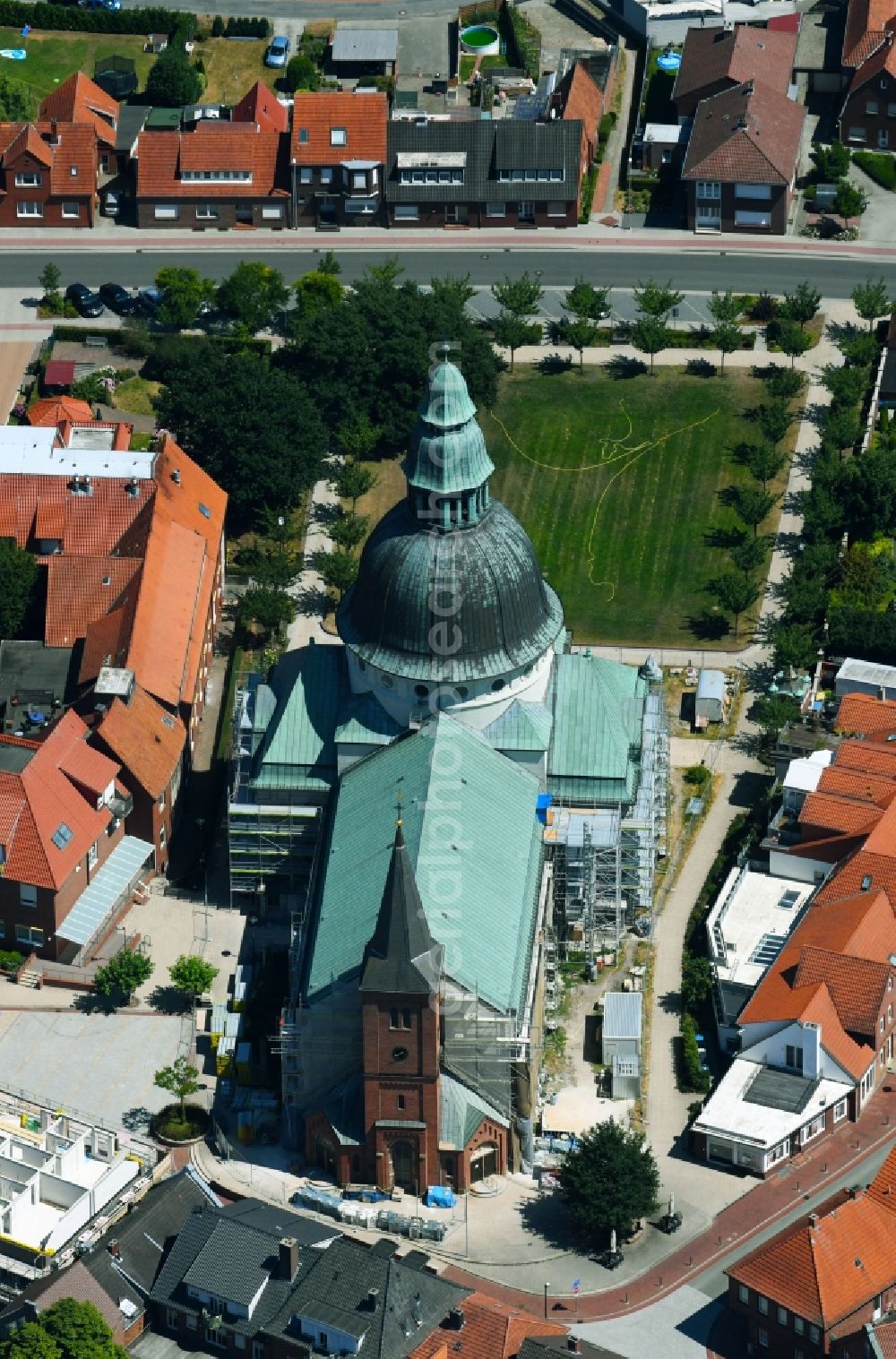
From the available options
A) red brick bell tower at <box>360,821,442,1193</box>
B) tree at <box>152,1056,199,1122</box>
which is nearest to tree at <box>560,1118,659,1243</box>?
red brick bell tower at <box>360,821,442,1193</box>

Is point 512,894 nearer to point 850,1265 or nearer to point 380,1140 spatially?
point 380,1140

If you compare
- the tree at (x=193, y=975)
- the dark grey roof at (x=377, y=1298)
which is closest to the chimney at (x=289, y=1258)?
the dark grey roof at (x=377, y=1298)

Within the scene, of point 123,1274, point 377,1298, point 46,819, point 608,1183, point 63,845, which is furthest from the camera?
point 63,845

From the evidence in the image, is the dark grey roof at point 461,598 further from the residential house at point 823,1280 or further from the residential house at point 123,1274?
the residential house at point 823,1280

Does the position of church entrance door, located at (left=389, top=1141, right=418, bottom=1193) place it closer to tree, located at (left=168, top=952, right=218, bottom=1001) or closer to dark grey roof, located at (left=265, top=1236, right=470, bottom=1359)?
dark grey roof, located at (left=265, top=1236, right=470, bottom=1359)

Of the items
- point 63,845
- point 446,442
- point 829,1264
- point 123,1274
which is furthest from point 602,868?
point 123,1274

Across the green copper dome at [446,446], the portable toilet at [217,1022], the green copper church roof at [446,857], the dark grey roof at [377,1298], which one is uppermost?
the green copper dome at [446,446]

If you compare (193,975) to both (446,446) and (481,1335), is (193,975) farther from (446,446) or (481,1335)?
(446,446)
